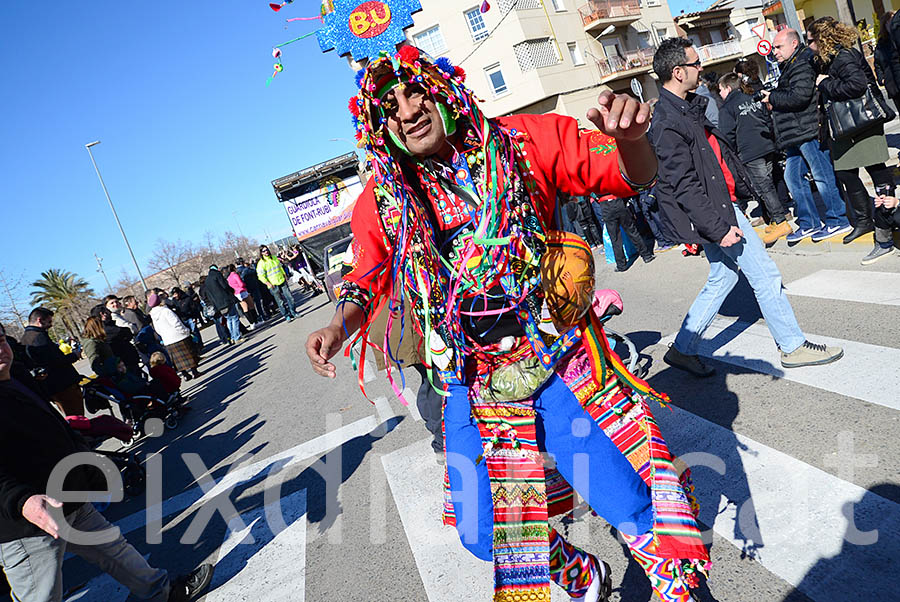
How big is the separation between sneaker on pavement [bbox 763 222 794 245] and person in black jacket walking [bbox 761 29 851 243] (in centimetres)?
15

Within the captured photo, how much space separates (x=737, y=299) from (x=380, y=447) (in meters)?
3.60

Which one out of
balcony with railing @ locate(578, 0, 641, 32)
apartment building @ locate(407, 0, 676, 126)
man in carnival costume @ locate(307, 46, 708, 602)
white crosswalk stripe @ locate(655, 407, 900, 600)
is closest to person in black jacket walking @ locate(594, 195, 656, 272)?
white crosswalk stripe @ locate(655, 407, 900, 600)

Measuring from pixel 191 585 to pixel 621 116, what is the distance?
349cm

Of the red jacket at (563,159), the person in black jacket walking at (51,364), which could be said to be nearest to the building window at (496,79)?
the person in black jacket walking at (51,364)

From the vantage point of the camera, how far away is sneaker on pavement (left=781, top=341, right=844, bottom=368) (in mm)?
3752

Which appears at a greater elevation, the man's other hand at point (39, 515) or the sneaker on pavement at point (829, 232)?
the man's other hand at point (39, 515)

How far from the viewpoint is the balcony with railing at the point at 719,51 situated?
133ft

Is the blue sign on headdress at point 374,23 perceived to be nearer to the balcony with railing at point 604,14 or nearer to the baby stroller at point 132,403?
the baby stroller at point 132,403

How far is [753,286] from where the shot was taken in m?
3.79

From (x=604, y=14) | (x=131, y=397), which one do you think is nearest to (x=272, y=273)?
(x=131, y=397)

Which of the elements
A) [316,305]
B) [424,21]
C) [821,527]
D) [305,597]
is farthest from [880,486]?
[424,21]

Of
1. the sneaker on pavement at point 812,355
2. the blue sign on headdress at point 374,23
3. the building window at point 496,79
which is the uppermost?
the building window at point 496,79

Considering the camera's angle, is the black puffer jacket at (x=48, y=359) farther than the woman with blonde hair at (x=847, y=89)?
Yes

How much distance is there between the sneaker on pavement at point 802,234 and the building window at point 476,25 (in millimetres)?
26932
